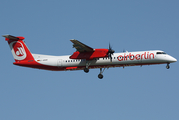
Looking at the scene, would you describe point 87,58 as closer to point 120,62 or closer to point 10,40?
point 120,62

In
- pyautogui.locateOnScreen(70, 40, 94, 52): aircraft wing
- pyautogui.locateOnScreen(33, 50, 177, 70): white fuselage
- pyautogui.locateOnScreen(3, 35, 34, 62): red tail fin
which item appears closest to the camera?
pyautogui.locateOnScreen(70, 40, 94, 52): aircraft wing

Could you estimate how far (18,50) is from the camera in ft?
124

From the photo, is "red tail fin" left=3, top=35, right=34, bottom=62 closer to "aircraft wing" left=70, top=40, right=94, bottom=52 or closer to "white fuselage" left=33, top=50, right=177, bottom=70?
"white fuselage" left=33, top=50, right=177, bottom=70

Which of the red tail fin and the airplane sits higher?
the red tail fin

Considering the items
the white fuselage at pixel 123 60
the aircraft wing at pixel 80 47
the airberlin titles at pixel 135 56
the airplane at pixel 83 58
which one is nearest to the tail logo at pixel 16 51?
the airplane at pixel 83 58

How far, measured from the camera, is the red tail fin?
37.7m

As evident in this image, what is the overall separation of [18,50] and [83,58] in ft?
31.3

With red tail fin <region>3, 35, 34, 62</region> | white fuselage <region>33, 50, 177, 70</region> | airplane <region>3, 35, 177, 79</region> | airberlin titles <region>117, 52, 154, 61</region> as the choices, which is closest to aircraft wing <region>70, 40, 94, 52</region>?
airplane <region>3, 35, 177, 79</region>

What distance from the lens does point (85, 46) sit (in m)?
33.9

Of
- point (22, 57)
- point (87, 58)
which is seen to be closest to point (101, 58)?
point (87, 58)

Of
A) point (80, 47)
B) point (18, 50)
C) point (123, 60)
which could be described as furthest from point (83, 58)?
point (18, 50)

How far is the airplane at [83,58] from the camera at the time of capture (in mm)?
33531

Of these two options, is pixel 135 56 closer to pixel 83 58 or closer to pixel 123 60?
pixel 123 60

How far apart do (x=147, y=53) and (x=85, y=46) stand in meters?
7.60
